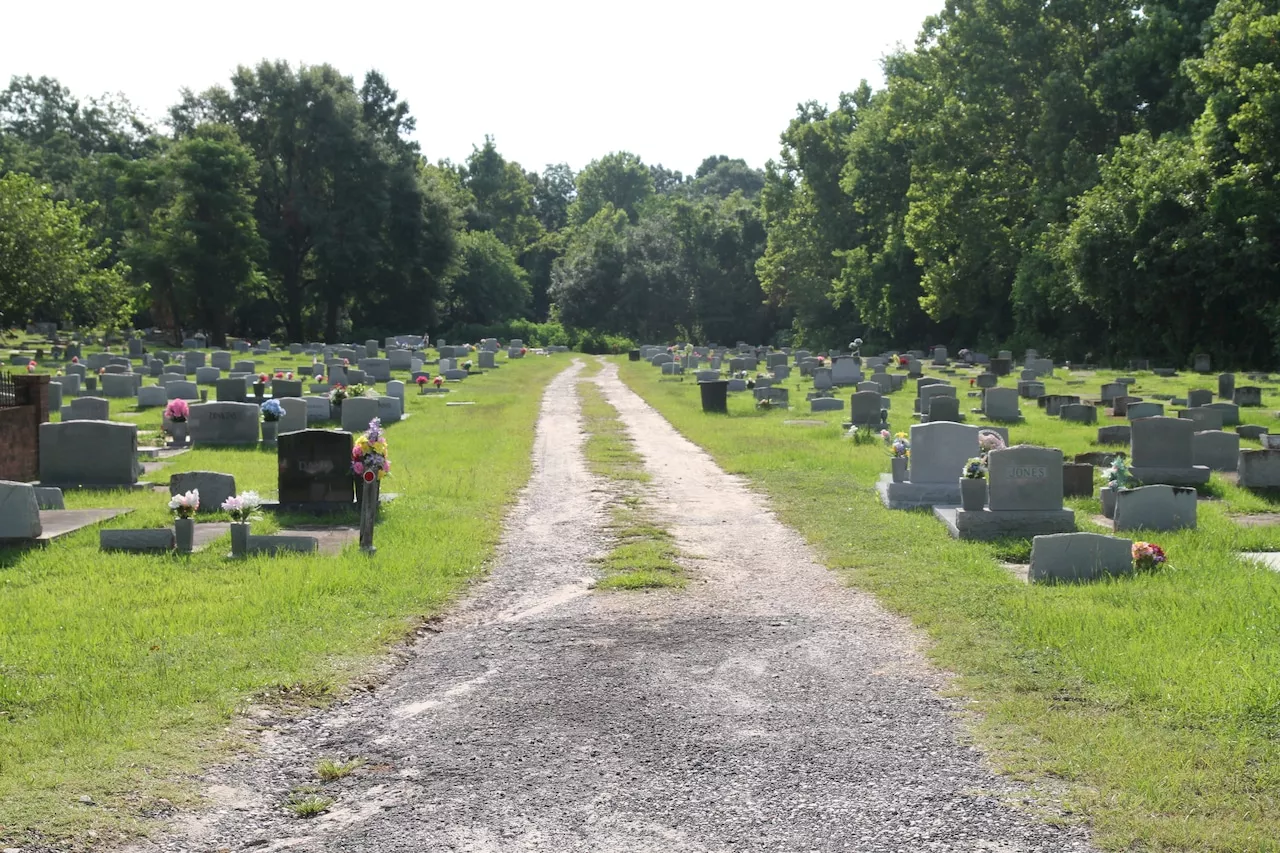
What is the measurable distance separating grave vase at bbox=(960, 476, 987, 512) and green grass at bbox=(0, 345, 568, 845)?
4920mm

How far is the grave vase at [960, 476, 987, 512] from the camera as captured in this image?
13117mm

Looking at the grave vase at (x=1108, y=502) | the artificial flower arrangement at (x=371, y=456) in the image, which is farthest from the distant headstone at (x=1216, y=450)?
the artificial flower arrangement at (x=371, y=456)

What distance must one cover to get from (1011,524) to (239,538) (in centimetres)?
759

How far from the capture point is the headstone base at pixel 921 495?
1505cm

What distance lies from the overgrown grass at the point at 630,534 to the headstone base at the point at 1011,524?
3.03 metres

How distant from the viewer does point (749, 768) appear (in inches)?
246

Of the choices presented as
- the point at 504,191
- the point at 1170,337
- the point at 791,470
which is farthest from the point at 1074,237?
the point at 504,191

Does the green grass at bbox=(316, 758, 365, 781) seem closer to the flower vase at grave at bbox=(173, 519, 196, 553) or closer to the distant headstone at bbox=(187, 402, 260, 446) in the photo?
the flower vase at grave at bbox=(173, 519, 196, 553)

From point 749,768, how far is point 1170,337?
45.3 meters

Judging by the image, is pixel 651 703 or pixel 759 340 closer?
pixel 651 703

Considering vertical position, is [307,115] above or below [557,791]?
above

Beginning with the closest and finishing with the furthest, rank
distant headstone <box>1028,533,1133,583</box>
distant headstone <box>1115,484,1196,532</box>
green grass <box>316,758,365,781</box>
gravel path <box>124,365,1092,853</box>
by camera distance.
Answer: gravel path <box>124,365,1092,853</box>, green grass <box>316,758,365,781</box>, distant headstone <box>1028,533,1133,583</box>, distant headstone <box>1115,484,1196,532</box>

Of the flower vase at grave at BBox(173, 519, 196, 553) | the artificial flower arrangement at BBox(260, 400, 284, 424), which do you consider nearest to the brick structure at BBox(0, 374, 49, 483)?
the artificial flower arrangement at BBox(260, 400, 284, 424)

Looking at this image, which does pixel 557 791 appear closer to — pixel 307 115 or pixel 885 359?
pixel 885 359
